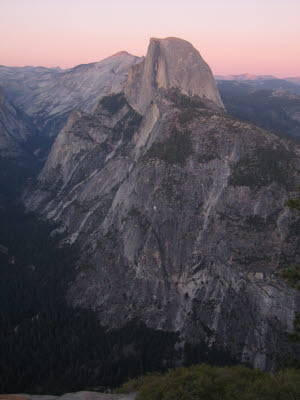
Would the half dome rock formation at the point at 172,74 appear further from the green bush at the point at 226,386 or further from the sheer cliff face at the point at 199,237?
the green bush at the point at 226,386

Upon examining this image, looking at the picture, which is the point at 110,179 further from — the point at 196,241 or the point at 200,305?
the point at 200,305

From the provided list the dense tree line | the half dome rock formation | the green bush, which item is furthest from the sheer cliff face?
the green bush

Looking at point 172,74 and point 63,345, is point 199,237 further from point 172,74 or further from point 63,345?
point 172,74

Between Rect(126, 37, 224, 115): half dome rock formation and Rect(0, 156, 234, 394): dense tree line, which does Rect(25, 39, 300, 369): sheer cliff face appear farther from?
Rect(126, 37, 224, 115): half dome rock formation

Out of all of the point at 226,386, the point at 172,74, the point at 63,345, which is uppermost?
the point at 172,74

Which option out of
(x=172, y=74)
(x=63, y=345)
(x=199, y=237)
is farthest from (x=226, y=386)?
(x=172, y=74)

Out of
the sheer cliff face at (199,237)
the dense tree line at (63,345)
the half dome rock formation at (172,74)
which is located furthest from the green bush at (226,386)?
the half dome rock formation at (172,74)

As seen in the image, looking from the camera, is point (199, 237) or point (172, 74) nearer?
point (199, 237)
